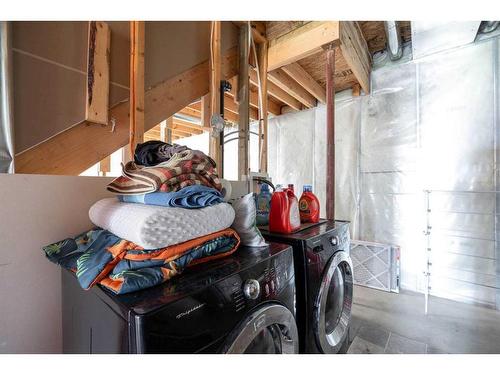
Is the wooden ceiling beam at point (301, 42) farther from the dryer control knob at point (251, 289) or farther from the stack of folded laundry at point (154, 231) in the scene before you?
the dryer control knob at point (251, 289)

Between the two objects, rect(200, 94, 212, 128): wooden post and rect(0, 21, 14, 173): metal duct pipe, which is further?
rect(200, 94, 212, 128): wooden post

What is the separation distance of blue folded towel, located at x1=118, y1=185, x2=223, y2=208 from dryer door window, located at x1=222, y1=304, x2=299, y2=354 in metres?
0.34

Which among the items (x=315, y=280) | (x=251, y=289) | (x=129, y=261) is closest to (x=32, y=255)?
(x=129, y=261)

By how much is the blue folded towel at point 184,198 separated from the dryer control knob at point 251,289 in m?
0.25

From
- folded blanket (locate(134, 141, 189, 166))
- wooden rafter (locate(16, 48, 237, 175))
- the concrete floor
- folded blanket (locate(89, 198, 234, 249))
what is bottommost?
the concrete floor

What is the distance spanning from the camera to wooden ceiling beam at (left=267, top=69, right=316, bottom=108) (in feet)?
7.64

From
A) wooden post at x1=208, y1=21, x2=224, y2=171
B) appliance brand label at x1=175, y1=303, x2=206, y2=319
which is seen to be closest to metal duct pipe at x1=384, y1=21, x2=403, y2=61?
wooden post at x1=208, y1=21, x2=224, y2=171

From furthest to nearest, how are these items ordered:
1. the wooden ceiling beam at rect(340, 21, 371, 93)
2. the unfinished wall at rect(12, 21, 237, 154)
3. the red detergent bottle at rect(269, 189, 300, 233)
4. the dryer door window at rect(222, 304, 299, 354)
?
the wooden ceiling beam at rect(340, 21, 371, 93), the red detergent bottle at rect(269, 189, 300, 233), the unfinished wall at rect(12, 21, 237, 154), the dryer door window at rect(222, 304, 299, 354)

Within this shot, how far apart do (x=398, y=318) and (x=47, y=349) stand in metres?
2.27

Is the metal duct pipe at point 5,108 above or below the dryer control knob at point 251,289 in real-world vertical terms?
above

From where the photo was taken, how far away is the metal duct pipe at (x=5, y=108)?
85 centimetres

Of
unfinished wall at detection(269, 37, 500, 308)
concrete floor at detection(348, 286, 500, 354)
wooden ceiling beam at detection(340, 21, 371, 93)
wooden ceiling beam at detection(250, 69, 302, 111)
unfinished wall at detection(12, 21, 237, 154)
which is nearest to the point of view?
unfinished wall at detection(12, 21, 237, 154)

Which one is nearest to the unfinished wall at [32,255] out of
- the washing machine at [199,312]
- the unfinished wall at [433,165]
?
the washing machine at [199,312]

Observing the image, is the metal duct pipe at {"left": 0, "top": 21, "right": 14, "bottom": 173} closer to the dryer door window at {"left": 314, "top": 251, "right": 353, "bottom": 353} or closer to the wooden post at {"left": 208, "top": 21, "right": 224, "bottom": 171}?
the wooden post at {"left": 208, "top": 21, "right": 224, "bottom": 171}
